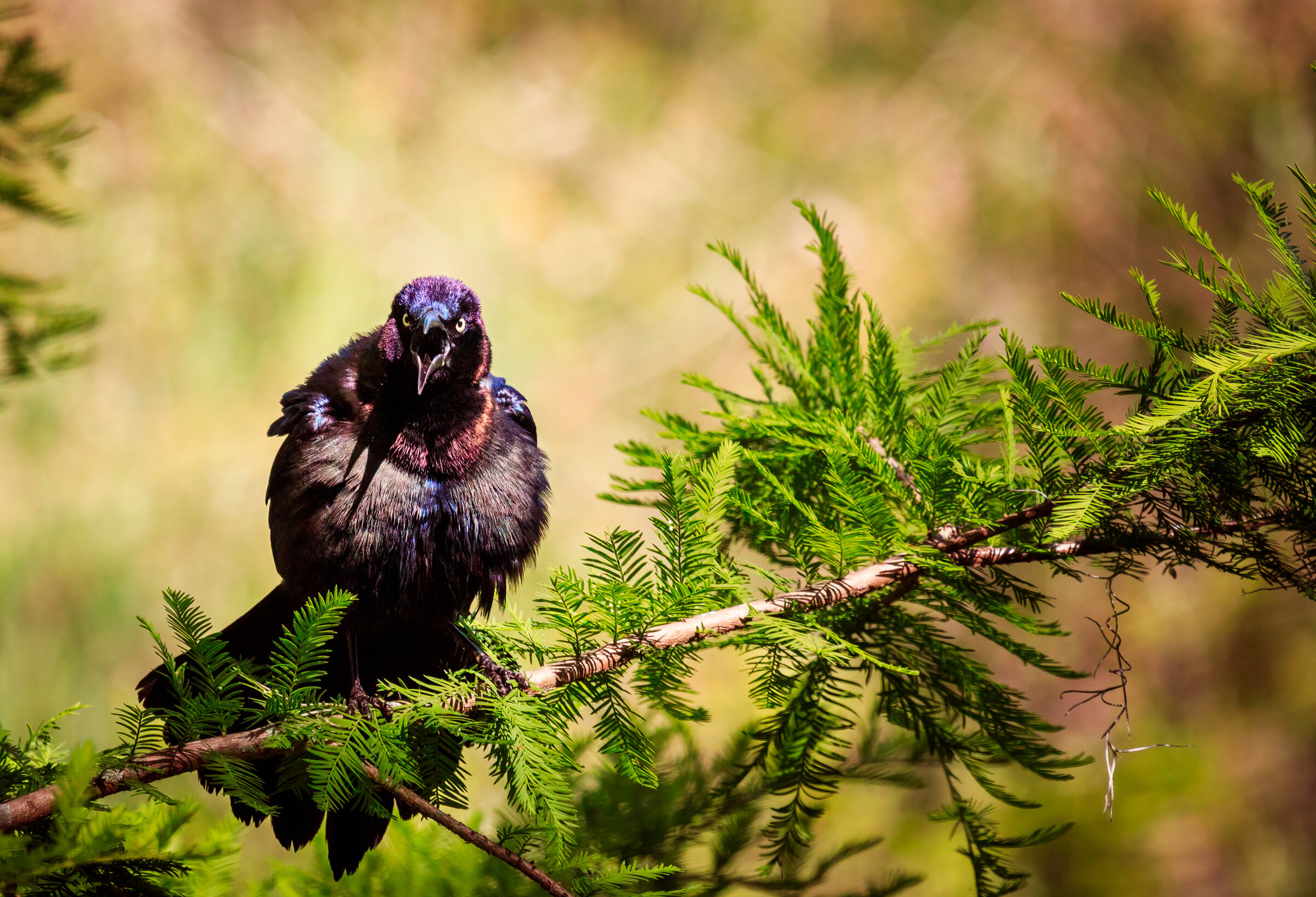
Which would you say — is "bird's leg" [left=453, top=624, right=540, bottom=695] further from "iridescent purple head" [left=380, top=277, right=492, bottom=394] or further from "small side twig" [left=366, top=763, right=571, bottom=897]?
"iridescent purple head" [left=380, top=277, right=492, bottom=394]

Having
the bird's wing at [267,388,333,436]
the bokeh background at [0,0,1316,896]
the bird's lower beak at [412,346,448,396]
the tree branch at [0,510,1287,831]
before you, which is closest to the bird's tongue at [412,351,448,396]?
the bird's lower beak at [412,346,448,396]

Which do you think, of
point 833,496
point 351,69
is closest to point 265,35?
point 351,69

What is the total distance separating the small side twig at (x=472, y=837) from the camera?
561 millimetres

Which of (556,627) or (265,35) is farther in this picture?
(265,35)

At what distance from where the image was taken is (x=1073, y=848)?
2.04 m

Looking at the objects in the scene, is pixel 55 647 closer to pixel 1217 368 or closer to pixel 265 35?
pixel 265 35

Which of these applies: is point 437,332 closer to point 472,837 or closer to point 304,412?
point 304,412

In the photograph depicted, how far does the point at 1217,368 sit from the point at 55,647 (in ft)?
7.05

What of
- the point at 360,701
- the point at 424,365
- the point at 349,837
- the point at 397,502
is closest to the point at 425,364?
the point at 424,365

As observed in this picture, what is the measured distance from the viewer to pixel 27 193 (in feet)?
2.93

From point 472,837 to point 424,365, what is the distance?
0.53 metres

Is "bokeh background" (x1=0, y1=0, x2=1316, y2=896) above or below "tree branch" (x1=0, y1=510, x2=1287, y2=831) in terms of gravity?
above

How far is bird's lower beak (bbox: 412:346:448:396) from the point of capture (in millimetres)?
929

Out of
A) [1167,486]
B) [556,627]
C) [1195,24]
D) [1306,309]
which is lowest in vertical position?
[556,627]
